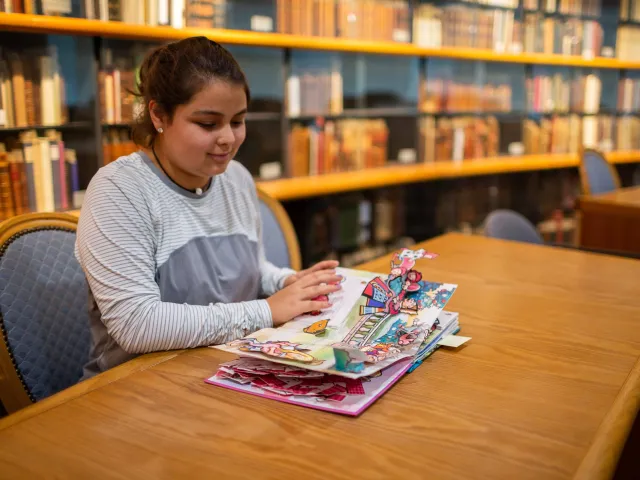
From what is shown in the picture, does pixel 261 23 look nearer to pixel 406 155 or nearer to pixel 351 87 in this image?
pixel 351 87

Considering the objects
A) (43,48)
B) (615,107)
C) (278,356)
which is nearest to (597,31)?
(615,107)

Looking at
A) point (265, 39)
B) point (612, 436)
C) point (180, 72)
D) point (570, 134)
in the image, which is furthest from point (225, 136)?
point (570, 134)

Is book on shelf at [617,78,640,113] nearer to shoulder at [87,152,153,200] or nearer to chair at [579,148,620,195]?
chair at [579,148,620,195]

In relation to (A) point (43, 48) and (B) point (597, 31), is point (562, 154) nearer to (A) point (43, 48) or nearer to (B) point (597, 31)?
(B) point (597, 31)

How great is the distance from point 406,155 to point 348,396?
11.9 ft

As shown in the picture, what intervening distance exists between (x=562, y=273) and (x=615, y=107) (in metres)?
4.59

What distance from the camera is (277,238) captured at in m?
1.90

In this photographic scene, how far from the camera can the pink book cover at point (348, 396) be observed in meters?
0.97

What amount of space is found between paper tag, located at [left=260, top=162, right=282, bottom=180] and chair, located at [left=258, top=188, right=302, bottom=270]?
1.73 m

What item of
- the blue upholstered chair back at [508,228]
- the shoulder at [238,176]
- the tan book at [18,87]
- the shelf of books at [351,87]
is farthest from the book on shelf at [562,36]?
the shoulder at [238,176]

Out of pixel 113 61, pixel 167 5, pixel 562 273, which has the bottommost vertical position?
pixel 562 273

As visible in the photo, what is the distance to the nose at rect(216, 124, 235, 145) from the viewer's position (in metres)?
1.36

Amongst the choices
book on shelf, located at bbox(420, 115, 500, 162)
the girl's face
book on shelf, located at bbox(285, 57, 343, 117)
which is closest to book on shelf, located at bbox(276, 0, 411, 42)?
book on shelf, located at bbox(285, 57, 343, 117)

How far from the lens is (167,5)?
2.95 meters
